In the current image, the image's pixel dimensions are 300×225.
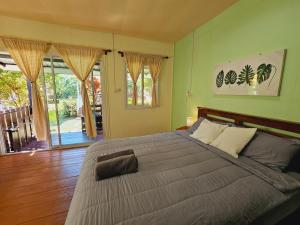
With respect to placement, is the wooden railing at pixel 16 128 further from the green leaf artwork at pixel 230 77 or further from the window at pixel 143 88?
the green leaf artwork at pixel 230 77

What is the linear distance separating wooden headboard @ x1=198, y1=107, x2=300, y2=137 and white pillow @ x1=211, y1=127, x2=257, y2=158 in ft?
0.61

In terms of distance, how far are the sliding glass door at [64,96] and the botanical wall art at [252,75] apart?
260 cm

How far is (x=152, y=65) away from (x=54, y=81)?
2196 millimetres

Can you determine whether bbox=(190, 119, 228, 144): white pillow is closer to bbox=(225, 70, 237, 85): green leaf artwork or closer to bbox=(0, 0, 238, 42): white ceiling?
bbox=(225, 70, 237, 85): green leaf artwork

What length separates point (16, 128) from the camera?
3184 mm

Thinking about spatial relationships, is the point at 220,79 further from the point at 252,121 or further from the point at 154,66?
the point at 154,66

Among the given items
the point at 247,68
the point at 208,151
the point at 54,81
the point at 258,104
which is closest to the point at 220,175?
the point at 208,151

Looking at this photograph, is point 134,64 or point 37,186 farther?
point 134,64

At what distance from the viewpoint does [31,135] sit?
381 centimetres

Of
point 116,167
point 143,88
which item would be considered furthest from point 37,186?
point 143,88

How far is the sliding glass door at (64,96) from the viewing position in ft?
9.95

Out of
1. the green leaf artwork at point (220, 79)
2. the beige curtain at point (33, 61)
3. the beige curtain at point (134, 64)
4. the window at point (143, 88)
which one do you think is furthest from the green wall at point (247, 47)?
the beige curtain at point (33, 61)

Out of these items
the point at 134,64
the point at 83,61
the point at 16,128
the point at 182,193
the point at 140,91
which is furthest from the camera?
the point at 140,91

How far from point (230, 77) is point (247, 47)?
1.43 ft
